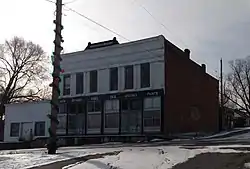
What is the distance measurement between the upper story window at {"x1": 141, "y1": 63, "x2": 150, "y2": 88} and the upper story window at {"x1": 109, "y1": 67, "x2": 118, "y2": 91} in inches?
129

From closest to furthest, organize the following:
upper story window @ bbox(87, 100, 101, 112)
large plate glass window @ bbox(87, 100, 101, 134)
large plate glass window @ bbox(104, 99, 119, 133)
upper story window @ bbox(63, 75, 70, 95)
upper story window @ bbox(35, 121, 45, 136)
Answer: large plate glass window @ bbox(104, 99, 119, 133) → large plate glass window @ bbox(87, 100, 101, 134) → upper story window @ bbox(87, 100, 101, 112) → upper story window @ bbox(63, 75, 70, 95) → upper story window @ bbox(35, 121, 45, 136)

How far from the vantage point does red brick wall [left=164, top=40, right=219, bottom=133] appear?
40.8 metres

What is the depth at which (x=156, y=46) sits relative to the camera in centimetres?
4109

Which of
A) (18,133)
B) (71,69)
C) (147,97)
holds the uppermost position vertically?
(71,69)

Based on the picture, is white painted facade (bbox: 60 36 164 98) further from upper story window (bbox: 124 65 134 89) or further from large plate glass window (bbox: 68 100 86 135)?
large plate glass window (bbox: 68 100 86 135)

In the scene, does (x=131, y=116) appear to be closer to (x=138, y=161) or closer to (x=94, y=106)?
(x=94, y=106)

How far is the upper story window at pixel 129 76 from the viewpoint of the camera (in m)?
42.5

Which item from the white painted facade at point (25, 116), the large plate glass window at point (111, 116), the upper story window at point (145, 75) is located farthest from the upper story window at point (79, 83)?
the upper story window at point (145, 75)

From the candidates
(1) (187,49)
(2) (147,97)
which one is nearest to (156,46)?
(2) (147,97)

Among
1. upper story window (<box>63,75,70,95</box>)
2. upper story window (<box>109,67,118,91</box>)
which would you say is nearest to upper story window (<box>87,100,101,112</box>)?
upper story window (<box>109,67,118,91</box>)

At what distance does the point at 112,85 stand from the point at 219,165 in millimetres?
32339

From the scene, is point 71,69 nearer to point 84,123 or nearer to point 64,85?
point 64,85

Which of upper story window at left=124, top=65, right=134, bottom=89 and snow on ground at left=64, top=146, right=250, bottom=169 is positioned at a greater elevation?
upper story window at left=124, top=65, right=134, bottom=89

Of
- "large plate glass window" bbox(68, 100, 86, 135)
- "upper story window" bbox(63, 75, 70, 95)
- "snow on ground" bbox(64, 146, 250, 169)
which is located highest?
"upper story window" bbox(63, 75, 70, 95)
